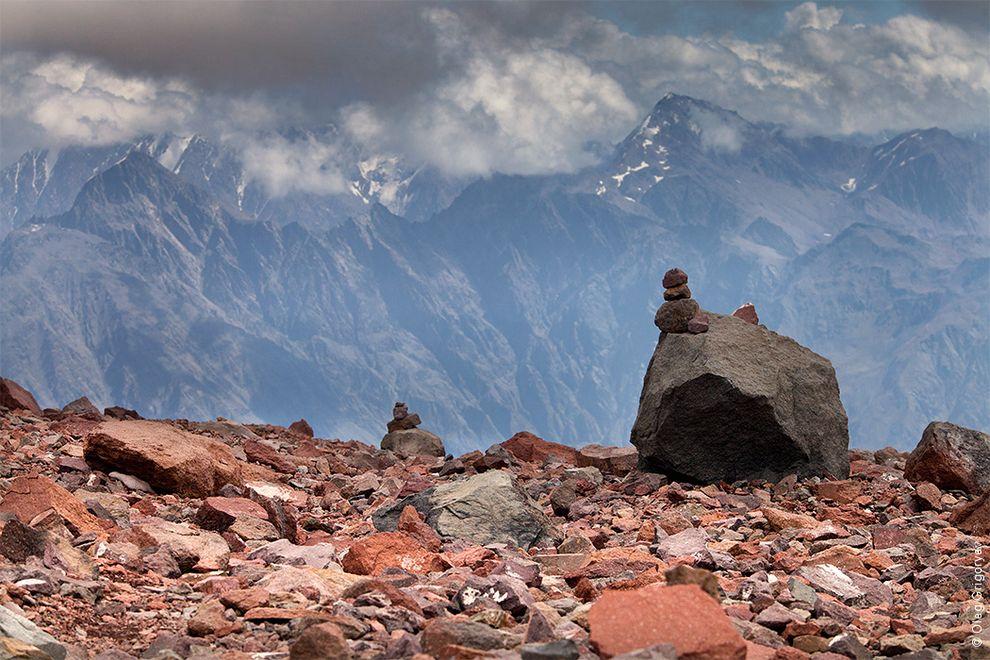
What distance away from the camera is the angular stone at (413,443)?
1556 inches

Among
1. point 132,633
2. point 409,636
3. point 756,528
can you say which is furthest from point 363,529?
point 409,636

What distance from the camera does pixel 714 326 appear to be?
2778 cm

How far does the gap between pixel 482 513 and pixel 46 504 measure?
21.3 ft

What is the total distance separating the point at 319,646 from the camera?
30.2 feet

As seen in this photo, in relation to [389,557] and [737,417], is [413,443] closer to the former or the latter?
[737,417]

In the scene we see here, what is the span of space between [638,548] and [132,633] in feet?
25.3

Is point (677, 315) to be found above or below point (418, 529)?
above

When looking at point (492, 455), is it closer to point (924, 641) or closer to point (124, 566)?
point (124, 566)

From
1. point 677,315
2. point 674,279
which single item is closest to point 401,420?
point 674,279

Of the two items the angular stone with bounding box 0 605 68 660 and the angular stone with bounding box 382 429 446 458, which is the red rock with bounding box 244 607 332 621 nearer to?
the angular stone with bounding box 0 605 68 660

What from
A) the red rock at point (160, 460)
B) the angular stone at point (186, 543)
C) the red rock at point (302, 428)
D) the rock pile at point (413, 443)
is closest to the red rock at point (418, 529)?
the angular stone at point (186, 543)

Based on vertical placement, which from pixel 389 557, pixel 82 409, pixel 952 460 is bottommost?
pixel 389 557

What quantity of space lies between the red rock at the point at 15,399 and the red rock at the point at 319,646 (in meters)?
27.4

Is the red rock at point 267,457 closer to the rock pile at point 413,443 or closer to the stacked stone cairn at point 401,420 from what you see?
the rock pile at point 413,443
